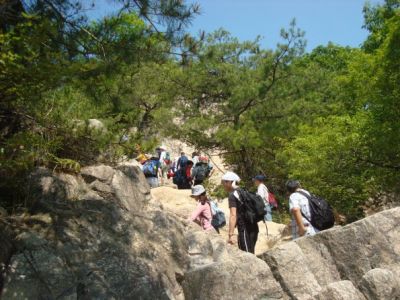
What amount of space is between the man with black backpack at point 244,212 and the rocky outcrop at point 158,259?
1.24ft

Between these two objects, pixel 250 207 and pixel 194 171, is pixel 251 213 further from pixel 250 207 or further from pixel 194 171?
pixel 194 171

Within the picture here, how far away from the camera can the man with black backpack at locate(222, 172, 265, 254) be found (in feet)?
20.3

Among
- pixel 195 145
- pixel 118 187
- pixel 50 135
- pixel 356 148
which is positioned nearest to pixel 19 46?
pixel 50 135

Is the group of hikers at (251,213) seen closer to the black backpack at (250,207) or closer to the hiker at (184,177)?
the black backpack at (250,207)

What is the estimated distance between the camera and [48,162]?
6.65 meters

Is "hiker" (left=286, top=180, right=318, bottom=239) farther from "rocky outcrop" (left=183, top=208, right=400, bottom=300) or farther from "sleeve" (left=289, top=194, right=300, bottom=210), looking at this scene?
"rocky outcrop" (left=183, top=208, right=400, bottom=300)

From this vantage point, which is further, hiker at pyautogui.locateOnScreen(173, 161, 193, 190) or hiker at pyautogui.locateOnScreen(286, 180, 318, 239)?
hiker at pyautogui.locateOnScreen(173, 161, 193, 190)

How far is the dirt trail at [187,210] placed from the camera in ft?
31.1

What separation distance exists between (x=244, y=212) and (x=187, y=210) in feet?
13.1

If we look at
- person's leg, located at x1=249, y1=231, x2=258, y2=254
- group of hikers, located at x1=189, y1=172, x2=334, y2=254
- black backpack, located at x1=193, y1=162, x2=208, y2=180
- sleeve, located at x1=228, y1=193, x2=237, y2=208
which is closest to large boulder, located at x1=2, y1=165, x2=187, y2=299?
sleeve, located at x1=228, y1=193, x2=237, y2=208

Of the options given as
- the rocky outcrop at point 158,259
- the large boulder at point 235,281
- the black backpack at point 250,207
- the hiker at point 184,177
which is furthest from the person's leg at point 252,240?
the hiker at point 184,177

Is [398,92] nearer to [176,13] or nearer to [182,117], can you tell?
[176,13]

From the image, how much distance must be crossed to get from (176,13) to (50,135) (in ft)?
8.08

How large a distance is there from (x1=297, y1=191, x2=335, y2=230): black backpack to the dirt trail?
2.74 m
